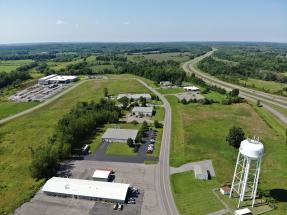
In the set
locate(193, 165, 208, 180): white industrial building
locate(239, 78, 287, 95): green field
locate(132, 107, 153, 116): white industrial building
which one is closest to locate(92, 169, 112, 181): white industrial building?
locate(193, 165, 208, 180): white industrial building

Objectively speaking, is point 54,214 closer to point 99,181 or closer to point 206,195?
point 99,181

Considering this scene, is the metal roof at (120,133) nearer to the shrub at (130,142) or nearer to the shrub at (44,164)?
the shrub at (130,142)

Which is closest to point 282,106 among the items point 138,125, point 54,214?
point 138,125

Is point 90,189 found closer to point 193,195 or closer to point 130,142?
point 193,195

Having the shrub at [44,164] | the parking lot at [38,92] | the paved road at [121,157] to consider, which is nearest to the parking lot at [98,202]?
the shrub at [44,164]

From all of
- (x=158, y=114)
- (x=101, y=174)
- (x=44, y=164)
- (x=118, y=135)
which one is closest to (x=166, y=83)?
(x=158, y=114)

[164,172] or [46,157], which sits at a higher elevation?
[46,157]
